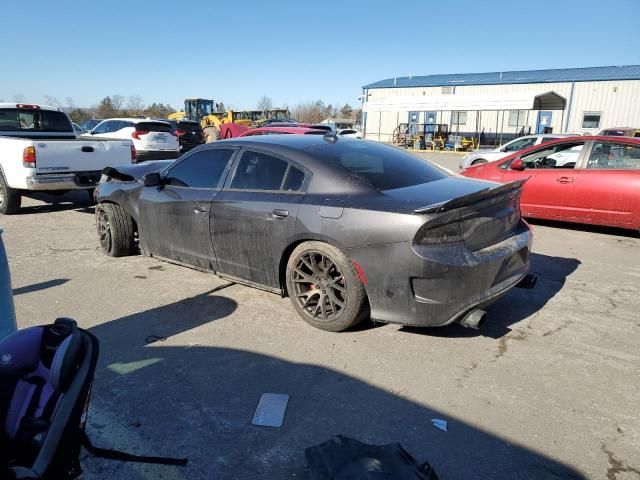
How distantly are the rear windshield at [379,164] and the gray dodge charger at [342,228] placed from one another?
17mm

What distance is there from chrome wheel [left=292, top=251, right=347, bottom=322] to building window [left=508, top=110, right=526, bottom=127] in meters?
37.8

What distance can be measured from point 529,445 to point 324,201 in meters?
2.14

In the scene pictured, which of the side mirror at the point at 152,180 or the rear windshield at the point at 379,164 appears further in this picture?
the side mirror at the point at 152,180

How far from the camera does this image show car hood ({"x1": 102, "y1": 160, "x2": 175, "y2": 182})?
5.73 m

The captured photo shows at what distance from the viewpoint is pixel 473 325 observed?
331 centimetres

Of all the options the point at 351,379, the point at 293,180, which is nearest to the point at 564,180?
the point at 293,180

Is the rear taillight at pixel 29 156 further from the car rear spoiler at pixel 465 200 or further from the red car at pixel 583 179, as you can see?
the red car at pixel 583 179

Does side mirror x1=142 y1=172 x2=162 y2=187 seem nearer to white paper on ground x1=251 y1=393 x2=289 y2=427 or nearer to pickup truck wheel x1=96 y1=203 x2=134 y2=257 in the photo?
pickup truck wheel x1=96 y1=203 x2=134 y2=257

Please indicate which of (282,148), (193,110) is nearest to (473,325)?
(282,148)

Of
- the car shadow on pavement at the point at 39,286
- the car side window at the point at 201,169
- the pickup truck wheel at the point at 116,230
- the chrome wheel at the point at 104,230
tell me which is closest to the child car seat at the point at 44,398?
the car side window at the point at 201,169

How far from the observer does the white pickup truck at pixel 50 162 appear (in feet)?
26.0

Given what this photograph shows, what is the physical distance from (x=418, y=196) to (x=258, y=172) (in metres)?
1.54

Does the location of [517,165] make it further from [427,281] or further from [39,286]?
[39,286]

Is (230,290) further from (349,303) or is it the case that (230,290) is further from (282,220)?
(349,303)
